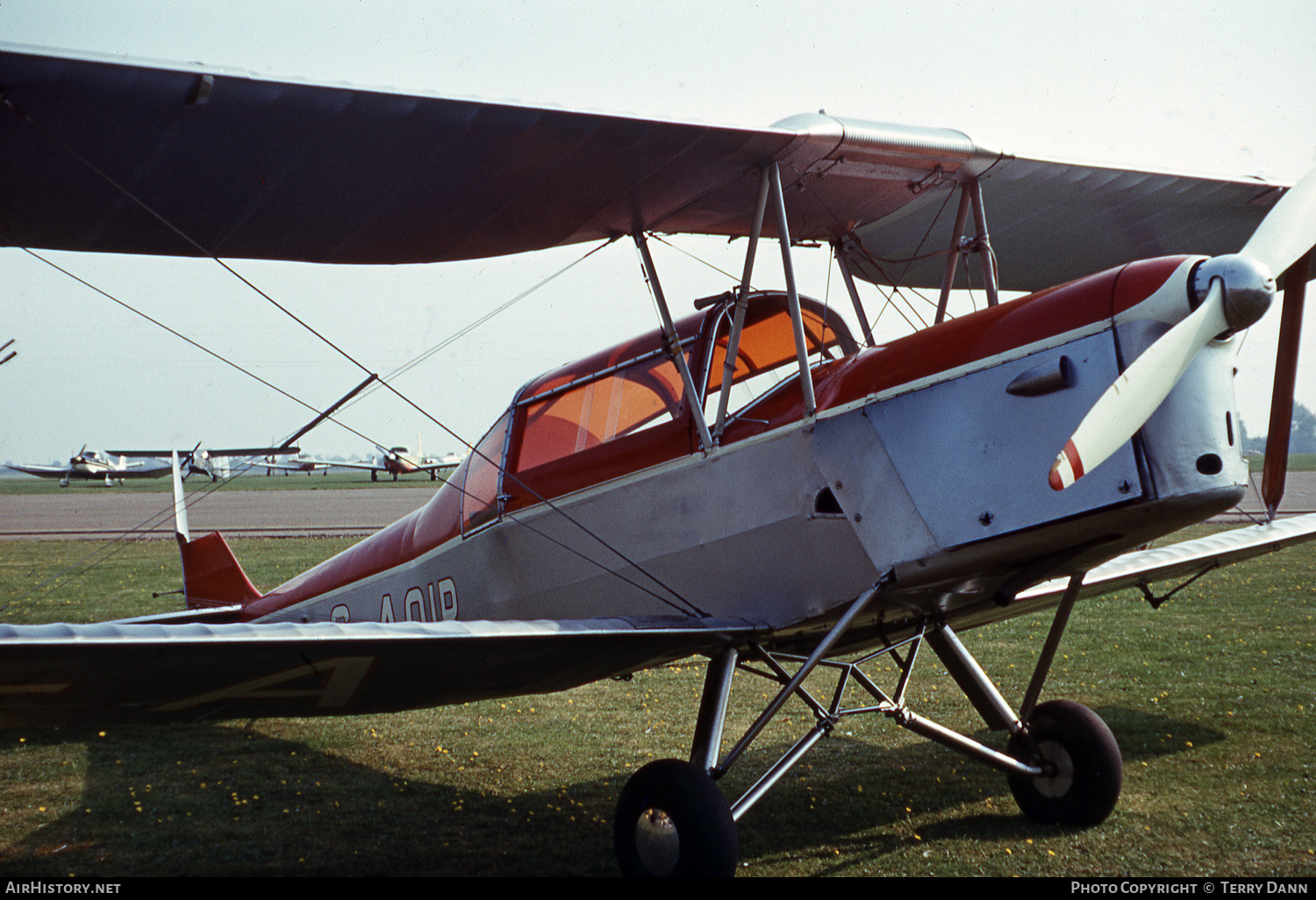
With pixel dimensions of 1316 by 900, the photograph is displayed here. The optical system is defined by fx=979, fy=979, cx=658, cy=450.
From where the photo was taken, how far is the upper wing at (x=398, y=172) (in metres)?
3.37

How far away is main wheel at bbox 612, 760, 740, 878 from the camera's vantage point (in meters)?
3.50

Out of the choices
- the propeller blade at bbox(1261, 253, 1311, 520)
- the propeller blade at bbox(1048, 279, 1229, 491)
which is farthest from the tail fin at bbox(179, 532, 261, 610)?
the propeller blade at bbox(1261, 253, 1311, 520)

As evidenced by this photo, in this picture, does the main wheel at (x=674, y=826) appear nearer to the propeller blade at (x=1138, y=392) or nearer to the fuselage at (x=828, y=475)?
the fuselage at (x=828, y=475)

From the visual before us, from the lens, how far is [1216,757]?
17.7 ft

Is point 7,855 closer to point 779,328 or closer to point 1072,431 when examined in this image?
point 779,328

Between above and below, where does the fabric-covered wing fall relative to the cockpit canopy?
below

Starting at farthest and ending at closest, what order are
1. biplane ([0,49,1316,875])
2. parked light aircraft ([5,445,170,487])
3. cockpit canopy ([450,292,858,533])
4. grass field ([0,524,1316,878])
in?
parked light aircraft ([5,445,170,487]), cockpit canopy ([450,292,858,533]), grass field ([0,524,1316,878]), biplane ([0,49,1316,875])

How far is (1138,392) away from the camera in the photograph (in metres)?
3.06

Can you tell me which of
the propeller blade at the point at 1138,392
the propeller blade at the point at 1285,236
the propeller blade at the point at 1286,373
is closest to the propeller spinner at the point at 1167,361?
the propeller blade at the point at 1138,392

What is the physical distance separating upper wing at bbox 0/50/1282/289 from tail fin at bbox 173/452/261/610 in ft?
13.6

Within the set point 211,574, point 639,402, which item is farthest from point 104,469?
point 639,402

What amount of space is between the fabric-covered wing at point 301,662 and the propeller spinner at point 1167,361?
1.63 meters

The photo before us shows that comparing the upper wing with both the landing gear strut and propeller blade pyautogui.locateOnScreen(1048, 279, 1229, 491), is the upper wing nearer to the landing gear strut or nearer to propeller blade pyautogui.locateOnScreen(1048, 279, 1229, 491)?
propeller blade pyautogui.locateOnScreen(1048, 279, 1229, 491)

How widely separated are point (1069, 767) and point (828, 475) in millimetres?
2044
